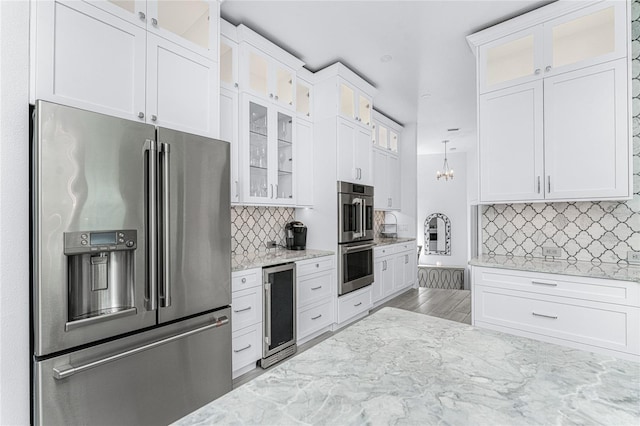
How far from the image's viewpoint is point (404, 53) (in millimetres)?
3168

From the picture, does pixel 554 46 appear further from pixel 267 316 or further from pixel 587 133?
pixel 267 316

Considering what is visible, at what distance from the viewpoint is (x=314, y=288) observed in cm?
317

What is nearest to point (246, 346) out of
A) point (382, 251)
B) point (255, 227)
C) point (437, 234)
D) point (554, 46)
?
point (255, 227)

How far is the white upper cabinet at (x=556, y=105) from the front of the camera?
2.15 metres

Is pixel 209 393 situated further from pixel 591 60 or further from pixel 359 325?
pixel 591 60

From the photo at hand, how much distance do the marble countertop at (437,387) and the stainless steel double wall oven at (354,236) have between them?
251 cm

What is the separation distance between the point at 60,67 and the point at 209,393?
2.00 meters

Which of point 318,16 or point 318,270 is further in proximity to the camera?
point 318,270

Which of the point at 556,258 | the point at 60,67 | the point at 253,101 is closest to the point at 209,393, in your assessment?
the point at 60,67

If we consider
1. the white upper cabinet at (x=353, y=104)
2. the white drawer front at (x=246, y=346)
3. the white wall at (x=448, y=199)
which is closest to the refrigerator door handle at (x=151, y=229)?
the white drawer front at (x=246, y=346)

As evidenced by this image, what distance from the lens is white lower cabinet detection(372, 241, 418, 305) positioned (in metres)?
4.30

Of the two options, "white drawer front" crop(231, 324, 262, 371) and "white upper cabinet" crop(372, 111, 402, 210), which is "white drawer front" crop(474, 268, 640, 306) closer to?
"white drawer front" crop(231, 324, 262, 371)

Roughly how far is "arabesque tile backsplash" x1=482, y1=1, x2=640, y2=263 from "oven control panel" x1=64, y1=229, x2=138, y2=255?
307cm

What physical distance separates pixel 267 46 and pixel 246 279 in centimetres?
223
